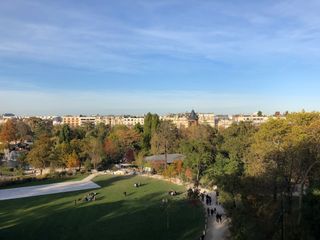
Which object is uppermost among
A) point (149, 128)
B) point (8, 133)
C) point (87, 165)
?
point (149, 128)

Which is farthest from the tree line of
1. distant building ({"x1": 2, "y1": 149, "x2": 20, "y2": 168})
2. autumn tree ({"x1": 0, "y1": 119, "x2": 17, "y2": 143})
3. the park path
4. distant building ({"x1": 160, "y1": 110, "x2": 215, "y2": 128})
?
distant building ({"x1": 160, "y1": 110, "x2": 215, "y2": 128})

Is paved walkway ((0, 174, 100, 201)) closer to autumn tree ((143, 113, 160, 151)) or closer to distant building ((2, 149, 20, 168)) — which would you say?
autumn tree ((143, 113, 160, 151))

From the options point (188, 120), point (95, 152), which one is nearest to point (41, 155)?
point (95, 152)

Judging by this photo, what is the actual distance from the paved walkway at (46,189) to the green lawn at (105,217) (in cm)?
233

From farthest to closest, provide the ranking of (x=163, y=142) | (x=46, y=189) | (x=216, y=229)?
(x=163, y=142), (x=46, y=189), (x=216, y=229)

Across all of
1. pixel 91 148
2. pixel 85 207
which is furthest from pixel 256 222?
pixel 91 148

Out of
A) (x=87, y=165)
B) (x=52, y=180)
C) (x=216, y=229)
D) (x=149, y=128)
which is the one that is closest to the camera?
(x=216, y=229)

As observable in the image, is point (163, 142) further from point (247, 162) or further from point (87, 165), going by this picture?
point (247, 162)

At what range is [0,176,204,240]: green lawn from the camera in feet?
80.9

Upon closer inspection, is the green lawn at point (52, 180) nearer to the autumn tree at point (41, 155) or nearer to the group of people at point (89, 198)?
the autumn tree at point (41, 155)

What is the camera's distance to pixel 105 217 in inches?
1121

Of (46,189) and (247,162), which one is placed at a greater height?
(247,162)

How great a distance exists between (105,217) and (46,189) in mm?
14637

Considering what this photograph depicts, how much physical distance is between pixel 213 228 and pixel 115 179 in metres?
23.5
